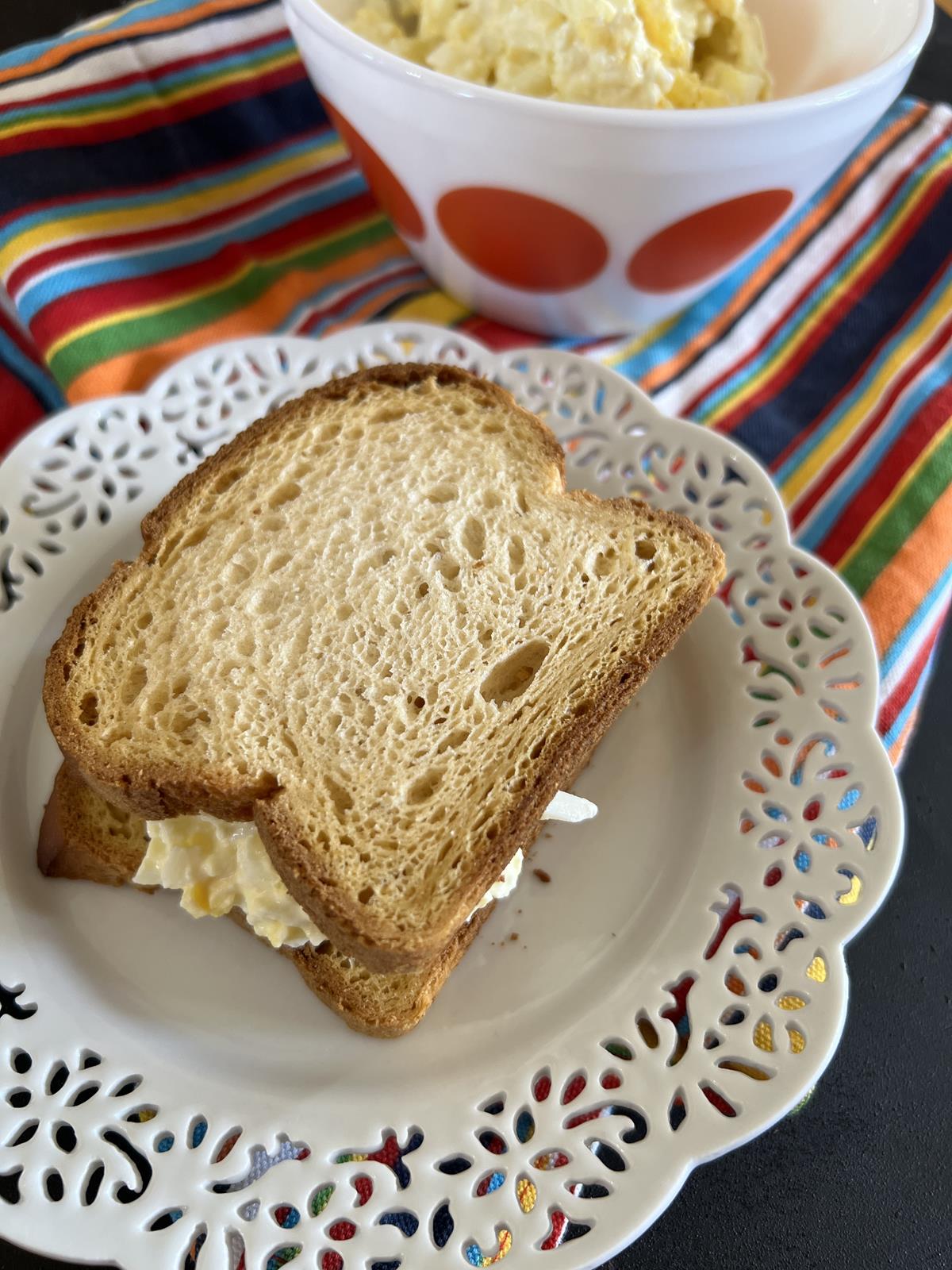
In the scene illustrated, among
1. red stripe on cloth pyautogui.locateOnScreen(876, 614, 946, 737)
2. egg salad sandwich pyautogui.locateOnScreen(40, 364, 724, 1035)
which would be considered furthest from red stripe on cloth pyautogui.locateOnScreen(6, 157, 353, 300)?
red stripe on cloth pyautogui.locateOnScreen(876, 614, 946, 737)

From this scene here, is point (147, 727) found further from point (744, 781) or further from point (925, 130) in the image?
point (925, 130)

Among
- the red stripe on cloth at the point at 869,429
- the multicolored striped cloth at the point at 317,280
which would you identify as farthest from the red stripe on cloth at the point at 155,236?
the red stripe on cloth at the point at 869,429

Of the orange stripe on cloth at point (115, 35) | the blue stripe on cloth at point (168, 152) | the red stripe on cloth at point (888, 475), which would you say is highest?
the orange stripe on cloth at point (115, 35)

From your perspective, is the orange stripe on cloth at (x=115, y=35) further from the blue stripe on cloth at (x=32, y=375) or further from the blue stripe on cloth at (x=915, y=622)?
the blue stripe on cloth at (x=915, y=622)

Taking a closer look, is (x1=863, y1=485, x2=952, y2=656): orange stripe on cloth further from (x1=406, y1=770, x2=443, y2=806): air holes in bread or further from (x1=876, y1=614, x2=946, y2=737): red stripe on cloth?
(x1=406, y1=770, x2=443, y2=806): air holes in bread

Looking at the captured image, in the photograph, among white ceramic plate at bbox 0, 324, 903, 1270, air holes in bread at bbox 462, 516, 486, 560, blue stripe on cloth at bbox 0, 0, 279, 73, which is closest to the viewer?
white ceramic plate at bbox 0, 324, 903, 1270

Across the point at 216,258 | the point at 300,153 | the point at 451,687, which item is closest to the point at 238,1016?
the point at 451,687

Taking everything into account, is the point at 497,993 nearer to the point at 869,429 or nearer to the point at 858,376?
the point at 869,429
